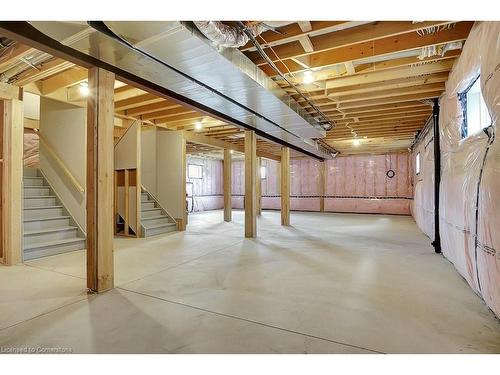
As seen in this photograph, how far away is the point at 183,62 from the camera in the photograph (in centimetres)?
228

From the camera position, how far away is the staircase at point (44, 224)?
142 inches

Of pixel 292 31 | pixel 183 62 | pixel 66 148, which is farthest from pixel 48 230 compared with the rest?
pixel 292 31

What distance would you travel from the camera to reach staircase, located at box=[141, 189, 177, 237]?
5363 millimetres

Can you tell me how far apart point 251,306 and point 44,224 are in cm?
354

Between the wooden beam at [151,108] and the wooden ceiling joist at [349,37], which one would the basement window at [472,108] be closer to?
the wooden ceiling joist at [349,37]

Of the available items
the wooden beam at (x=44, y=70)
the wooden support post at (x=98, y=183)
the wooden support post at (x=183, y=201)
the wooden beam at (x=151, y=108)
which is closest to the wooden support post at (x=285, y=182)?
the wooden support post at (x=183, y=201)

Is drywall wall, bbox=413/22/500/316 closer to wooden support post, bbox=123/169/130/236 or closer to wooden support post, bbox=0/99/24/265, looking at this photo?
wooden support post, bbox=0/99/24/265

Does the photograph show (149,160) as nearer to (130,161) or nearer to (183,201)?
(130,161)

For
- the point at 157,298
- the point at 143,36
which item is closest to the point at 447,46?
the point at 143,36

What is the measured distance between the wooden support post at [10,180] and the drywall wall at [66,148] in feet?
3.26

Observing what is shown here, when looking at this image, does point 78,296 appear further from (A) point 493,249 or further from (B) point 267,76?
(A) point 493,249

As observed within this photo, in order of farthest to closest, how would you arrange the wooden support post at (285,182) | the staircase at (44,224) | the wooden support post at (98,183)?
the wooden support post at (285,182), the staircase at (44,224), the wooden support post at (98,183)

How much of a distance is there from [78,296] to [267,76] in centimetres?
280

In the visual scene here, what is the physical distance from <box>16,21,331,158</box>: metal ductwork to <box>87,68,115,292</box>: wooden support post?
28cm
